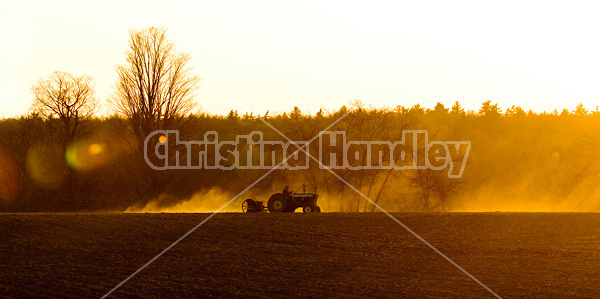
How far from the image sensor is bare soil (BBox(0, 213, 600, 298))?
16.5 metres

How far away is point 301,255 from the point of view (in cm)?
2112

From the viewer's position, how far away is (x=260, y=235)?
24.4 metres

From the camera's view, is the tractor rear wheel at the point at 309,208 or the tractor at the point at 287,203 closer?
the tractor at the point at 287,203

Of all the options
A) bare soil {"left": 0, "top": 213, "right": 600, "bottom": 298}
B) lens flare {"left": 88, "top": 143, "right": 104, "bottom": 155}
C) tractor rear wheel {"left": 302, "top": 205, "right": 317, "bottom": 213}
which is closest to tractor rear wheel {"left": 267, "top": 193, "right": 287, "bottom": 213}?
tractor rear wheel {"left": 302, "top": 205, "right": 317, "bottom": 213}

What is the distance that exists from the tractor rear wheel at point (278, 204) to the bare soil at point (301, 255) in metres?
2.00

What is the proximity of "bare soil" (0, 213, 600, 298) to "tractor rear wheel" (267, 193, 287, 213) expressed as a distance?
1998 mm

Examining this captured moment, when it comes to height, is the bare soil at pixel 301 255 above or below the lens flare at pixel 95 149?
below

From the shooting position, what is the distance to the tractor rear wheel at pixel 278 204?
30.8 meters

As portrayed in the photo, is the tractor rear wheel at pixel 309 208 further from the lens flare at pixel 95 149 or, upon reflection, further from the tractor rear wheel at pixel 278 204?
the lens flare at pixel 95 149

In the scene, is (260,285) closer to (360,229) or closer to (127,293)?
(127,293)

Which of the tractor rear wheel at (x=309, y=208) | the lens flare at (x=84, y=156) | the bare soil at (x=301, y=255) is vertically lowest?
the bare soil at (x=301, y=255)

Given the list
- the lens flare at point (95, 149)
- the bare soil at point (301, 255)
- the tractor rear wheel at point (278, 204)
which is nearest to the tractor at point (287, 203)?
the tractor rear wheel at point (278, 204)

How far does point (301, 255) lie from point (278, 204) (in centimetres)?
980

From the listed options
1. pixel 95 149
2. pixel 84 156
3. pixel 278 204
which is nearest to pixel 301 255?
pixel 278 204
